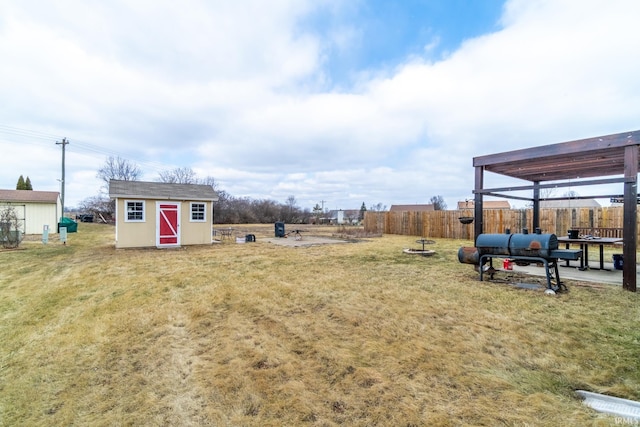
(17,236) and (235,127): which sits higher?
(235,127)

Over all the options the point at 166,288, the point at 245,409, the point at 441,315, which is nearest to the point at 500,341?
the point at 441,315

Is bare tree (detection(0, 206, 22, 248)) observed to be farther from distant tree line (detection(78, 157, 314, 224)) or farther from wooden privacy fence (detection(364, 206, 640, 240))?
distant tree line (detection(78, 157, 314, 224))

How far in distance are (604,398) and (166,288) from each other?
622cm

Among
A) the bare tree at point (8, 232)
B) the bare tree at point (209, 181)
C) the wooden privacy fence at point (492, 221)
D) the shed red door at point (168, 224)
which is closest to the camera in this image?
the bare tree at point (8, 232)

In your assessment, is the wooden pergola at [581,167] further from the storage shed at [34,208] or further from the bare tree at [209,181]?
the bare tree at [209,181]

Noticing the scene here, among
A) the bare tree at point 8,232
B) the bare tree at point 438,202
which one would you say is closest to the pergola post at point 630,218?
the bare tree at point 8,232

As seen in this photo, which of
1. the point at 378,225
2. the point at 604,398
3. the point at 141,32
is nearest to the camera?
the point at 604,398

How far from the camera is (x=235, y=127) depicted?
55.7ft

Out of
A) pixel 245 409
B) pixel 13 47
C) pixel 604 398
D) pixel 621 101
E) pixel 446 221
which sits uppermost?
pixel 13 47

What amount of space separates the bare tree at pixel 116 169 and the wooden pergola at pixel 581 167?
42.1 m

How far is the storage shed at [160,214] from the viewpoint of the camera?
37.3ft

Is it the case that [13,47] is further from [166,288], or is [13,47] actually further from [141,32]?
[166,288]

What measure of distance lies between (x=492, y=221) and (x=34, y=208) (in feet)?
94.5

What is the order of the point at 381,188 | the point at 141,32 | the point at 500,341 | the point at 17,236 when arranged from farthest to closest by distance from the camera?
the point at 381,188
the point at 17,236
the point at 141,32
the point at 500,341
